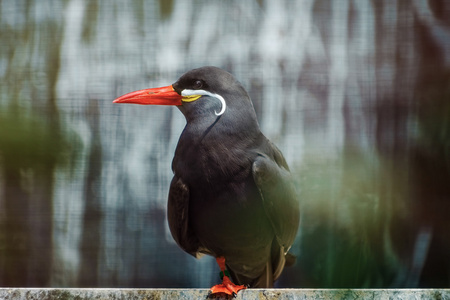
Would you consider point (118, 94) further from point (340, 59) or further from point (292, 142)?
point (340, 59)

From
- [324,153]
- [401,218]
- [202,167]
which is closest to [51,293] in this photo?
[202,167]

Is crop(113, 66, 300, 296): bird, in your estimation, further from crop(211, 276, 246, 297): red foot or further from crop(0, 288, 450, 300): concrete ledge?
crop(0, 288, 450, 300): concrete ledge

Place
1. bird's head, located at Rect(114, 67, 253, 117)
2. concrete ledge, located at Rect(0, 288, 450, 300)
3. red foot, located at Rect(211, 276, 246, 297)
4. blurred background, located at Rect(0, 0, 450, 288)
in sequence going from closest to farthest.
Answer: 1. concrete ledge, located at Rect(0, 288, 450, 300)
2. red foot, located at Rect(211, 276, 246, 297)
3. bird's head, located at Rect(114, 67, 253, 117)
4. blurred background, located at Rect(0, 0, 450, 288)

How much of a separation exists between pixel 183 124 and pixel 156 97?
0.67 feet

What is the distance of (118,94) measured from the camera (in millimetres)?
1437

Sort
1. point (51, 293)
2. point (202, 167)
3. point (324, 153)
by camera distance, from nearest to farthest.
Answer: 1. point (51, 293)
2. point (202, 167)
3. point (324, 153)

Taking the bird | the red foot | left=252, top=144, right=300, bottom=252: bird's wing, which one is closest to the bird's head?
the bird

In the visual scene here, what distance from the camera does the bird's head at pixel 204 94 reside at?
1174mm

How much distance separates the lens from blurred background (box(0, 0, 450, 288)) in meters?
1.40

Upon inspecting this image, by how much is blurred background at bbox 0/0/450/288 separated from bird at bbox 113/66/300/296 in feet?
0.70

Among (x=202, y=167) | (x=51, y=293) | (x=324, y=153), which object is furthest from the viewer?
(x=324, y=153)

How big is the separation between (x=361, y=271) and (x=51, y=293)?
78 cm

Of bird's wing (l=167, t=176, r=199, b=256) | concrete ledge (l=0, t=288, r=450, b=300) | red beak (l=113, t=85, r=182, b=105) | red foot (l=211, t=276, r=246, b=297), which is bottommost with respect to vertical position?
red foot (l=211, t=276, r=246, b=297)

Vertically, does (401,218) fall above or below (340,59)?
below
